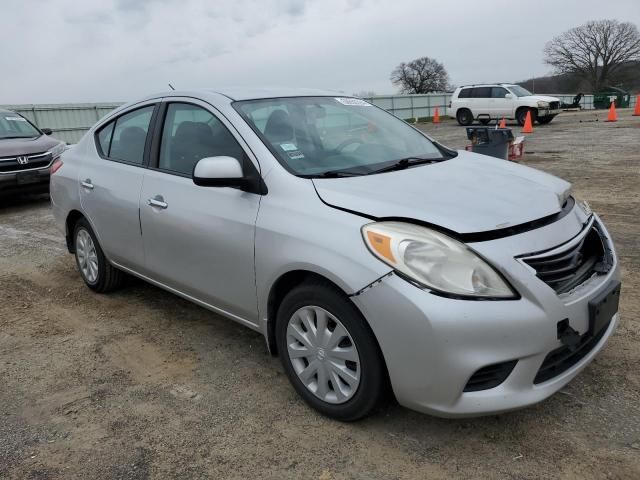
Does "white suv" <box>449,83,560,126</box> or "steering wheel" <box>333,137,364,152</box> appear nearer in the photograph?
"steering wheel" <box>333,137,364,152</box>

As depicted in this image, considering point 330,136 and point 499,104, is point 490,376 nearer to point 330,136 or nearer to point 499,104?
point 330,136

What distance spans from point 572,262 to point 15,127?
9.85 m

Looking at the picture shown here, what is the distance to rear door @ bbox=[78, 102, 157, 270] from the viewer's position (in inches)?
152

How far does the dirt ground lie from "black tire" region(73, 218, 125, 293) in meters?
0.25

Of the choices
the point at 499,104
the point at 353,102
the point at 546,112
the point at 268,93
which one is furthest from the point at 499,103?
the point at 268,93

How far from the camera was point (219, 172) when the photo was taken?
2.86 metres

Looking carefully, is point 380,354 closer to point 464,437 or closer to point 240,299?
point 464,437

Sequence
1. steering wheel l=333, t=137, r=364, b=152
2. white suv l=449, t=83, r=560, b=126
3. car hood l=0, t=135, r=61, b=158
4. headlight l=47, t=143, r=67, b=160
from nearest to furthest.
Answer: steering wheel l=333, t=137, r=364, b=152
car hood l=0, t=135, r=61, b=158
headlight l=47, t=143, r=67, b=160
white suv l=449, t=83, r=560, b=126

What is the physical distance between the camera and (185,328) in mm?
3961

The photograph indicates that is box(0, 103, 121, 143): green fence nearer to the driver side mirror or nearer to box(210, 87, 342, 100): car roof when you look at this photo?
box(210, 87, 342, 100): car roof

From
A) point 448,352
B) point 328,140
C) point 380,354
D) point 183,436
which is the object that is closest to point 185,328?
point 183,436

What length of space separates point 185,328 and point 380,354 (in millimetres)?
2005

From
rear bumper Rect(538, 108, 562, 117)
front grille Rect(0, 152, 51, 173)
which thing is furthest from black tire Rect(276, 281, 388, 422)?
rear bumper Rect(538, 108, 562, 117)

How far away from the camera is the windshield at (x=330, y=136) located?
3041mm
